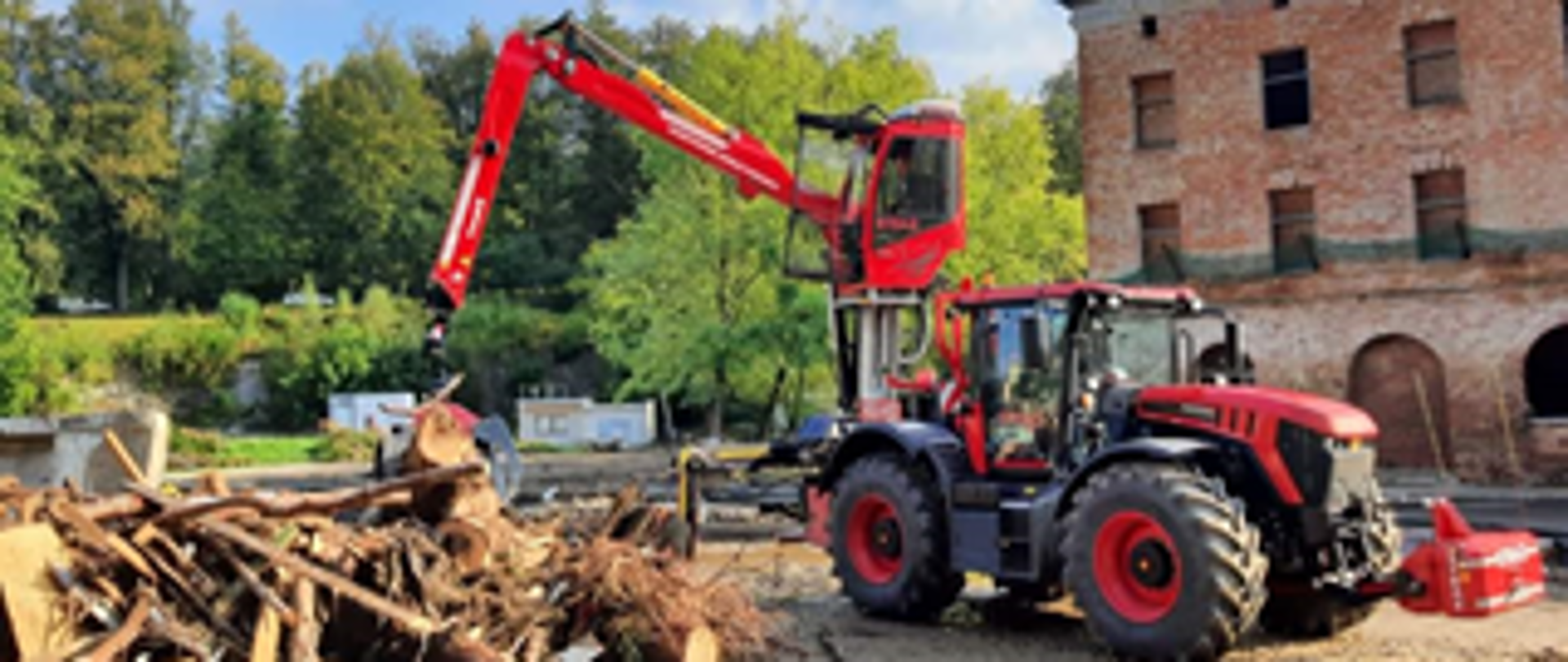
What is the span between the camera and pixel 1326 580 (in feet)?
27.8

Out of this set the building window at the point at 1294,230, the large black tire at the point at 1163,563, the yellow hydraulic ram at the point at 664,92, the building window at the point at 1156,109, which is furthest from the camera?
the building window at the point at 1156,109

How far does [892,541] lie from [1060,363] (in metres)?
2.10

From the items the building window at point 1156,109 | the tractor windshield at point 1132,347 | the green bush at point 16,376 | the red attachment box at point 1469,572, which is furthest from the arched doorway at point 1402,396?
the green bush at point 16,376

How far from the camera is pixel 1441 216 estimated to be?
23.2m

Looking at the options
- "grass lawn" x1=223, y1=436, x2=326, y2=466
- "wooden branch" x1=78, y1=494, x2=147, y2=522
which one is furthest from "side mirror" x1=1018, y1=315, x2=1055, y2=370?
"grass lawn" x1=223, y1=436, x2=326, y2=466

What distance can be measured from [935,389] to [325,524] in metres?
6.21

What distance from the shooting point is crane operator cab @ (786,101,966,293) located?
44.2 feet

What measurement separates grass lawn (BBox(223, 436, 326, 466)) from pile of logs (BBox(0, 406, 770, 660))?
1192 inches

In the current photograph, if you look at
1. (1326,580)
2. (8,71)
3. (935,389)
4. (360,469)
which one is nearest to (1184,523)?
(1326,580)

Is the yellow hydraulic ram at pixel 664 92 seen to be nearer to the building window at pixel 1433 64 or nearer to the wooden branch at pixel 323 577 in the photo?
the wooden branch at pixel 323 577

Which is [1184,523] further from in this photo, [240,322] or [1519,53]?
[240,322]

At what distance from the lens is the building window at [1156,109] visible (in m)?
26.2

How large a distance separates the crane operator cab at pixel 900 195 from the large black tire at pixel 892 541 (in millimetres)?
3257

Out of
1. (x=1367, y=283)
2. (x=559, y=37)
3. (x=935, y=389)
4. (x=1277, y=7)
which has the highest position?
(x=1277, y=7)
